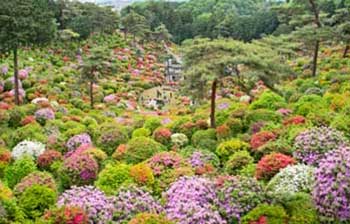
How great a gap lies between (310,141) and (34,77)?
21495mm

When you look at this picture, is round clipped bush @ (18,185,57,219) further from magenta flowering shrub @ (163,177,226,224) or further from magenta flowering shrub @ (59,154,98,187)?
magenta flowering shrub @ (163,177,226,224)

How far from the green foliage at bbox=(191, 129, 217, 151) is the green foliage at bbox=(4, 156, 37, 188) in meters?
5.12

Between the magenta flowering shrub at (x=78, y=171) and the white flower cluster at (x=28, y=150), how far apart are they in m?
2.27

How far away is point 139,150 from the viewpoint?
14.0 meters

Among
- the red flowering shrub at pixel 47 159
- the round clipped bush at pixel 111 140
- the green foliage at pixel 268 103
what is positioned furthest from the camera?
the green foliage at pixel 268 103

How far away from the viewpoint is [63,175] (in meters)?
12.9

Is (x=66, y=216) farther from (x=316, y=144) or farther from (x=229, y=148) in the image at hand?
(x=229, y=148)

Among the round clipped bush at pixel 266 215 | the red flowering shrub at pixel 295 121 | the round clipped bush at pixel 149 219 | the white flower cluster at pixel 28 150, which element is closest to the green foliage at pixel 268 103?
the red flowering shrub at pixel 295 121

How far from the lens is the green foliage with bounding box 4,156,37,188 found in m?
13.0

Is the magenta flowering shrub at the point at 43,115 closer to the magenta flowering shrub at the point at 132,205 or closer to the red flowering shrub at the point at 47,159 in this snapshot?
the red flowering shrub at the point at 47,159

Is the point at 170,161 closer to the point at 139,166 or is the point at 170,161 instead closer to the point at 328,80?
the point at 139,166

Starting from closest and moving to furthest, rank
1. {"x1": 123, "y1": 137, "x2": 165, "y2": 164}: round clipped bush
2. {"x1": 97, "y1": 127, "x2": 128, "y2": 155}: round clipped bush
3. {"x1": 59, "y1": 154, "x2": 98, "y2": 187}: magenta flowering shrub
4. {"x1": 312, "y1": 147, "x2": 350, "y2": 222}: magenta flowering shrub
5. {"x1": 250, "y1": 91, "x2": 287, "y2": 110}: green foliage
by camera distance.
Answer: {"x1": 312, "y1": 147, "x2": 350, "y2": 222}: magenta flowering shrub → {"x1": 59, "y1": 154, "x2": 98, "y2": 187}: magenta flowering shrub → {"x1": 123, "y1": 137, "x2": 165, "y2": 164}: round clipped bush → {"x1": 97, "y1": 127, "x2": 128, "y2": 155}: round clipped bush → {"x1": 250, "y1": 91, "x2": 287, "y2": 110}: green foliage

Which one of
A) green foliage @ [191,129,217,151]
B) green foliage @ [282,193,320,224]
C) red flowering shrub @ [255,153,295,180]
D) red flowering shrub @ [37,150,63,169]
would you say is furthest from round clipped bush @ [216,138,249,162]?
red flowering shrub @ [37,150,63,169]

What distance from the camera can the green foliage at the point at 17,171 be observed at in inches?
514
